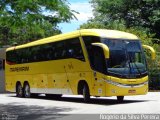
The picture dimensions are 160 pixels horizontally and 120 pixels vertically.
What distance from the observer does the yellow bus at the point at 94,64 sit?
19828 mm

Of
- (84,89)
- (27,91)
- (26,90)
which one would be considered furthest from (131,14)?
(84,89)

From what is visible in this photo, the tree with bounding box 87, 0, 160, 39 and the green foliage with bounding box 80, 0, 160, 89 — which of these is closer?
the green foliage with bounding box 80, 0, 160, 89

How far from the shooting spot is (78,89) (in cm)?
2202

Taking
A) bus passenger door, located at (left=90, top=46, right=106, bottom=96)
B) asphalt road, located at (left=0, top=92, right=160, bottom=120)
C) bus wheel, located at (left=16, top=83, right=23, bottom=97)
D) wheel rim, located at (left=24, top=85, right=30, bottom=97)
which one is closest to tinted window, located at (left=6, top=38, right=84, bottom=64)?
bus passenger door, located at (left=90, top=46, right=106, bottom=96)

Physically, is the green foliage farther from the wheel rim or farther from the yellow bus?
the yellow bus

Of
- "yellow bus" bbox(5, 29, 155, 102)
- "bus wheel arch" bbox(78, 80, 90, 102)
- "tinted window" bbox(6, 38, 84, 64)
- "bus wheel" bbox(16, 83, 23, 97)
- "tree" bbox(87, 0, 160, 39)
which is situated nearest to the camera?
"yellow bus" bbox(5, 29, 155, 102)

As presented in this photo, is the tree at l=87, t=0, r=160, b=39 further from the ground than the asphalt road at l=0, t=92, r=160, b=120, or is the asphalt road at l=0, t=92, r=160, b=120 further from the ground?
the tree at l=87, t=0, r=160, b=39

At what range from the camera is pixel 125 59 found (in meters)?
20.2

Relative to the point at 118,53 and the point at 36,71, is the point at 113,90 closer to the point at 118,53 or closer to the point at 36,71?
the point at 118,53

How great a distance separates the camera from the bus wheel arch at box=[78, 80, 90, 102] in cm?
2130

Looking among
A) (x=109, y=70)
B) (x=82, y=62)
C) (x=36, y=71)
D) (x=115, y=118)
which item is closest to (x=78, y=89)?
(x=82, y=62)

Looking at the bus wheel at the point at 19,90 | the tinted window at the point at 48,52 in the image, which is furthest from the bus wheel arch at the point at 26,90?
the tinted window at the point at 48,52

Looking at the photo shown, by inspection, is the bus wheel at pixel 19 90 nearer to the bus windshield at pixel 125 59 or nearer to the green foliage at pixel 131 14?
the bus windshield at pixel 125 59

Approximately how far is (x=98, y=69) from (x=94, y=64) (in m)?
0.40
